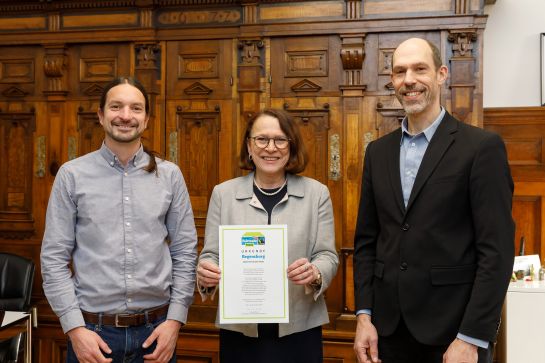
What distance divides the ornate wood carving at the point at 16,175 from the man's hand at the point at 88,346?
2.67m

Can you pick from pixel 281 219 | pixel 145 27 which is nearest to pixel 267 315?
pixel 281 219

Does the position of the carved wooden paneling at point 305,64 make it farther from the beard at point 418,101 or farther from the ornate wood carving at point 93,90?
the beard at point 418,101

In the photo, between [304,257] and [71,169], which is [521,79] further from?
[71,169]

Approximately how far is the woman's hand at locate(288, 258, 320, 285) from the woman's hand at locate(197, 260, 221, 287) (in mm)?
271

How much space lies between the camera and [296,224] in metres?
2.18

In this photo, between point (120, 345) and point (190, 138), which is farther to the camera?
point (190, 138)

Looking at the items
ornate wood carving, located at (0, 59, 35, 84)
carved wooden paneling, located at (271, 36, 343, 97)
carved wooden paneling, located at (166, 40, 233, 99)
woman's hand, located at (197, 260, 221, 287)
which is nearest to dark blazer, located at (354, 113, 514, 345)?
woman's hand, located at (197, 260, 221, 287)

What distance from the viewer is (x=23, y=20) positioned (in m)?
4.36

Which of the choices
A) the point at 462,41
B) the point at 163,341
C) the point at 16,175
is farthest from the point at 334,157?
the point at 16,175

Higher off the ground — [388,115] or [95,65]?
[95,65]

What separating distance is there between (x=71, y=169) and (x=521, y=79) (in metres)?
3.41

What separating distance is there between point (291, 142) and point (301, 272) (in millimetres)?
524

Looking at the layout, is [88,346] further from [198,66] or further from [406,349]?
[198,66]

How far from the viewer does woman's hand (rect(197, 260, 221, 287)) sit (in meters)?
2.07
